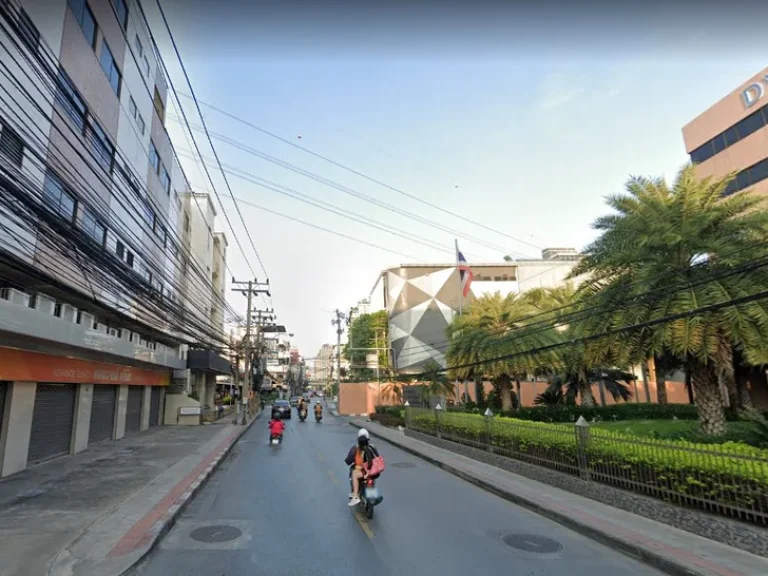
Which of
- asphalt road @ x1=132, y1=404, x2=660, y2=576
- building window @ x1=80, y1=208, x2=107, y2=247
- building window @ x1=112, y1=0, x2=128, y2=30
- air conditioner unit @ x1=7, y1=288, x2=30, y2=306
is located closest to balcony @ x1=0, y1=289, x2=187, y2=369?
air conditioner unit @ x1=7, y1=288, x2=30, y2=306

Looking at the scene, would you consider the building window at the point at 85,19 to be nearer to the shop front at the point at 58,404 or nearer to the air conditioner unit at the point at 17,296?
the air conditioner unit at the point at 17,296

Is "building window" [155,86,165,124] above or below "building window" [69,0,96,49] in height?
above

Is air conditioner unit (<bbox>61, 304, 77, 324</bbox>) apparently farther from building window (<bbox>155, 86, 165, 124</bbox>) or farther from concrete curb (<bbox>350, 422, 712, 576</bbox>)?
concrete curb (<bbox>350, 422, 712, 576</bbox>)

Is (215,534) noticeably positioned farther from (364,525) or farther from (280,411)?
(280,411)

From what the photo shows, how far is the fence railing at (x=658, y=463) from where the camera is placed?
6.53m

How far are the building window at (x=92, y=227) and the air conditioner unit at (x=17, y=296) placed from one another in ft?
14.0

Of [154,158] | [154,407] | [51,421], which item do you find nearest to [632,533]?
[51,421]

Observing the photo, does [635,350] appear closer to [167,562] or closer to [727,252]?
[727,252]

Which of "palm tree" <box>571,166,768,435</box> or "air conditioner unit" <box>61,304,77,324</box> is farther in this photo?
"air conditioner unit" <box>61,304,77,324</box>

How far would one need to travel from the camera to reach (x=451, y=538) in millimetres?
7043

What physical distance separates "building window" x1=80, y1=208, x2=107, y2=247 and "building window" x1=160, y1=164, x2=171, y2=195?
8.09 meters

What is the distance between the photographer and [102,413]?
62.1 ft

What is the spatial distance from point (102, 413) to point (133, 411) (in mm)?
4412

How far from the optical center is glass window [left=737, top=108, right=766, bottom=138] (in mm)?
26344
